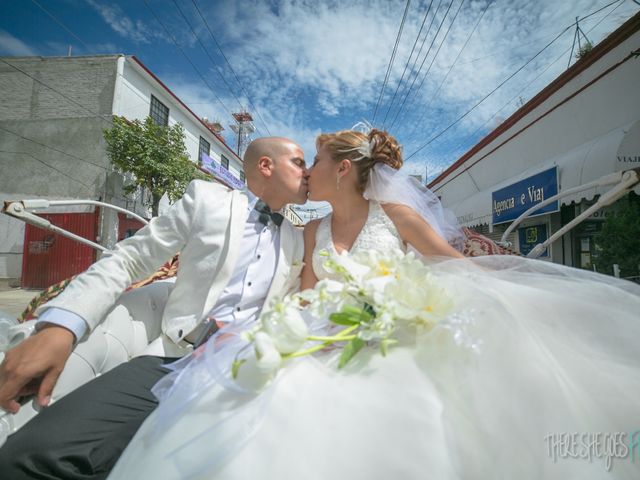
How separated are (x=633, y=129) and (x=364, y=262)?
19.0 ft

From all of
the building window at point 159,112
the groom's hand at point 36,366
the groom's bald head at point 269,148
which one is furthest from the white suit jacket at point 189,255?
the building window at point 159,112

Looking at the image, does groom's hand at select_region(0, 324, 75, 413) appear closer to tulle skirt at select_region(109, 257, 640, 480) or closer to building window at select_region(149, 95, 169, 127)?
tulle skirt at select_region(109, 257, 640, 480)

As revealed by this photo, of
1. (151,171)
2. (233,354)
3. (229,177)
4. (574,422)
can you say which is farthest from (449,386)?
(229,177)

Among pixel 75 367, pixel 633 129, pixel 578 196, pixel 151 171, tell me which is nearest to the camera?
pixel 75 367

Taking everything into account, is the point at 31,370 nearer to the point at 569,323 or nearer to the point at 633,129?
the point at 569,323

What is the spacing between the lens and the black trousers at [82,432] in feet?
2.85

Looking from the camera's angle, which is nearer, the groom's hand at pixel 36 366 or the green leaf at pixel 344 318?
the green leaf at pixel 344 318

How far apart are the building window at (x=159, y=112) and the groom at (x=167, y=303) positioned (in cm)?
1458

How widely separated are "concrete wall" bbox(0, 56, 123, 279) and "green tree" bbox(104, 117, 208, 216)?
0.91m

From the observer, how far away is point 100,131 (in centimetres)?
1179

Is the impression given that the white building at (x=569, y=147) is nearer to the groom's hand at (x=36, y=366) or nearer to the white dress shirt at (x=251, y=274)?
the white dress shirt at (x=251, y=274)

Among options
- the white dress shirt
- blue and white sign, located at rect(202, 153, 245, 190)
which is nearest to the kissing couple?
the white dress shirt

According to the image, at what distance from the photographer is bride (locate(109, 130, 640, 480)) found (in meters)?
0.61

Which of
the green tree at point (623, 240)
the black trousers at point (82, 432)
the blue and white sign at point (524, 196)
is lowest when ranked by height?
the black trousers at point (82, 432)
